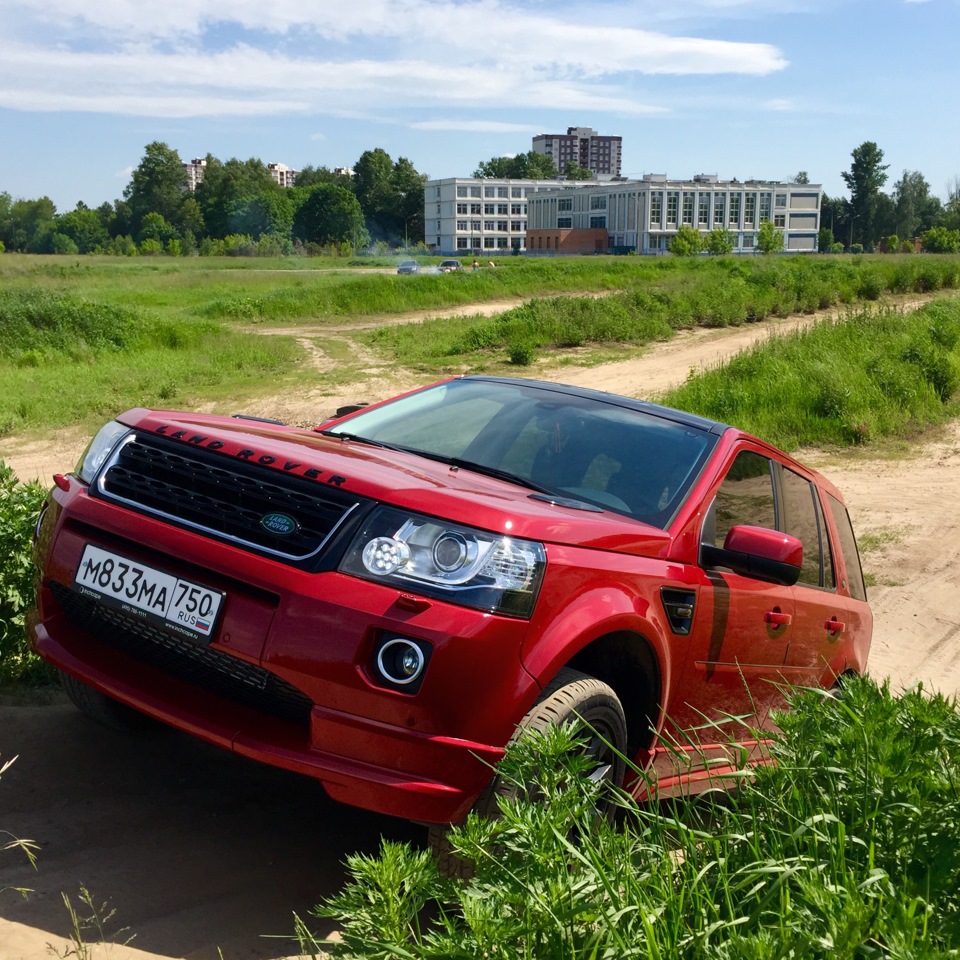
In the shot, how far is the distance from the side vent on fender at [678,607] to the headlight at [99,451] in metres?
1.80

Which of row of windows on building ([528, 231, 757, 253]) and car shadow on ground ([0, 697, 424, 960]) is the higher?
row of windows on building ([528, 231, 757, 253])

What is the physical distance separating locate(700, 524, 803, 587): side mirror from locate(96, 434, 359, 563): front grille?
1.32 metres

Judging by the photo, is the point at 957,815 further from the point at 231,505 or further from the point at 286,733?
the point at 231,505

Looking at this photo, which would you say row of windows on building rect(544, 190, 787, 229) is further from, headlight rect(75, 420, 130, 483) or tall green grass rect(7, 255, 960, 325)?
headlight rect(75, 420, 130, 483)

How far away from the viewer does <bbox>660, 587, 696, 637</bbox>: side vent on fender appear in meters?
3.36

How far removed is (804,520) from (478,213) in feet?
524

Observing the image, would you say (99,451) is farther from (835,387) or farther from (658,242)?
(658,242)

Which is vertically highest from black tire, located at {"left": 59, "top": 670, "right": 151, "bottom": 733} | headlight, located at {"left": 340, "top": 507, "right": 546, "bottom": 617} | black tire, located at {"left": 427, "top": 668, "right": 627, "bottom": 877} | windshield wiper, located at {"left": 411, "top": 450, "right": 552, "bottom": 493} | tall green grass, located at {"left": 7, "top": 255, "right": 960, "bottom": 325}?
tall green grass, located at {"left": 7, "top": 255, "right": 960, "bottom": 325}

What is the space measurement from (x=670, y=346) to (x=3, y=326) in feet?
47.3

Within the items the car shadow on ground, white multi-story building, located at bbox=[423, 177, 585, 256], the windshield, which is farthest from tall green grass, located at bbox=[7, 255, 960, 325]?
white multi-story building, located at bbox=[423, 177, 585, 256]

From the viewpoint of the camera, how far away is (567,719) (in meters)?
2.89

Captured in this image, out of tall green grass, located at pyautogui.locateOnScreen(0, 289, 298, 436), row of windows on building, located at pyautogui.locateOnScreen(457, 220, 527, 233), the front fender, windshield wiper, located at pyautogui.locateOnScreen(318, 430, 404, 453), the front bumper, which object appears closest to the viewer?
the front bumper

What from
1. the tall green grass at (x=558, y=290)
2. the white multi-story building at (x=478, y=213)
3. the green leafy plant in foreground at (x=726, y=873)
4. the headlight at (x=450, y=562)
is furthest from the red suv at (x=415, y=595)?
the white multi-story building at (x=478, y=213)

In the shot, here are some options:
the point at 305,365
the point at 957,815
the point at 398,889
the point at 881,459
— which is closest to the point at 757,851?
the point at 957,815
